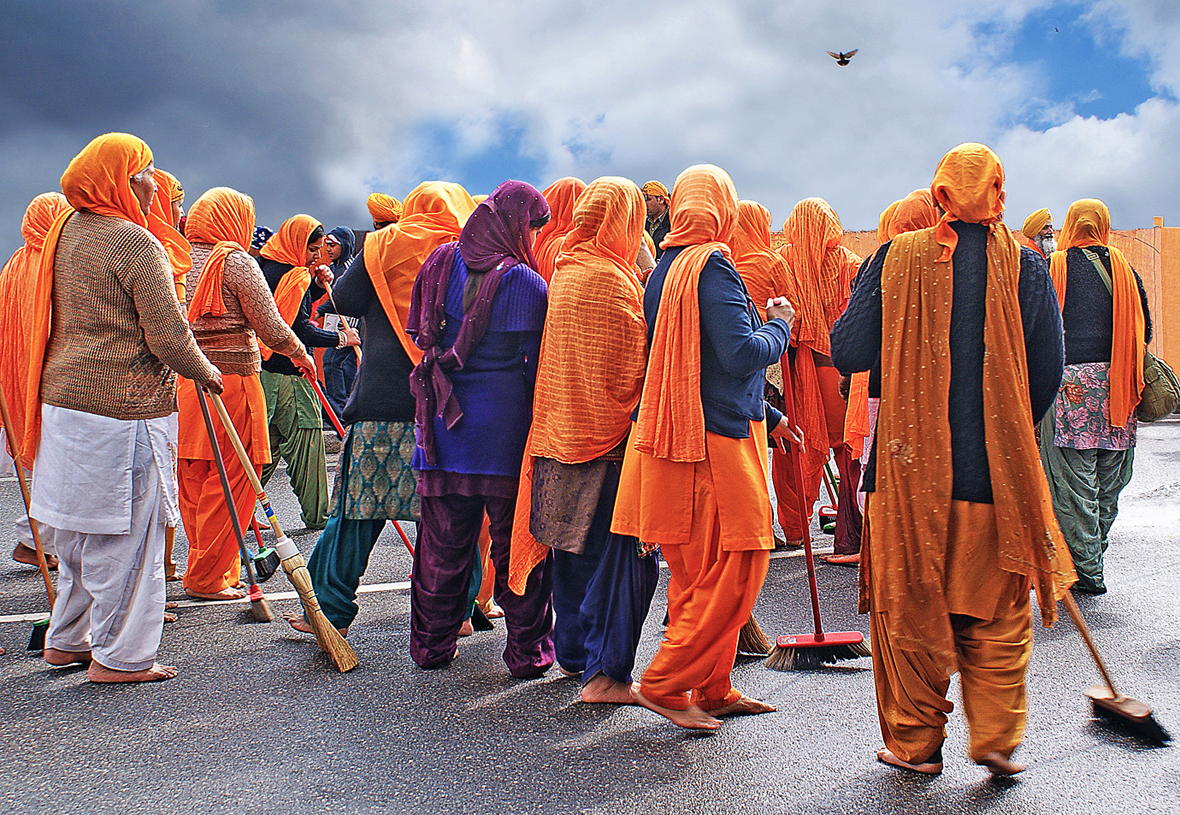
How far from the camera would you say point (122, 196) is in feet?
11.1

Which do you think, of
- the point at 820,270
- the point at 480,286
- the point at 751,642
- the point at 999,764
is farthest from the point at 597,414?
the point at 820,270

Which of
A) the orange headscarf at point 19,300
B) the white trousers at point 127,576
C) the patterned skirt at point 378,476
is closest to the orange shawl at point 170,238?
the orange headscarf at point 19,300

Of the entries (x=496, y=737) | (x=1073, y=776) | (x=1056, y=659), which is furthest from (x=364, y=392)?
(x=1056, y=659)

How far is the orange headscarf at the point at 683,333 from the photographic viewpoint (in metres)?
→ 2.80

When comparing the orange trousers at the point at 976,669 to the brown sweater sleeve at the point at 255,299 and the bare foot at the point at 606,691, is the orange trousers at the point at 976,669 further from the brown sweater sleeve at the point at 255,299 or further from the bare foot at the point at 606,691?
the brown sweater sleeve at the point at 255,299

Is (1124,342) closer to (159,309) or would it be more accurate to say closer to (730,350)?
(730,350)

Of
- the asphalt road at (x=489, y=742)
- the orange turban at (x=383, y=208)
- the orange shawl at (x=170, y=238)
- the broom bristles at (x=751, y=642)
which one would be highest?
the orange turban at (x=383, y=208)

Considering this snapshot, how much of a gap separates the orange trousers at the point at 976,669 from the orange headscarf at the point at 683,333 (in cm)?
88

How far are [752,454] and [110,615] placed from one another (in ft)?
8.93

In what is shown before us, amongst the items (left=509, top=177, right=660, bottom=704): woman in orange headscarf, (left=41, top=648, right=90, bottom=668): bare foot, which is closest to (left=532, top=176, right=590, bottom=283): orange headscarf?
(left=509, top=177, right=660, bottom=704): woman in orange headscarf

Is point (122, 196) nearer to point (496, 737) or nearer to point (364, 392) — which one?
point (364, 392)

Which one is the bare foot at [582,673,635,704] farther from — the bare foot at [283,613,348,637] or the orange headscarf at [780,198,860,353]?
the orange headscarf at [780,198,860,353]

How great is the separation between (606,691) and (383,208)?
395cm

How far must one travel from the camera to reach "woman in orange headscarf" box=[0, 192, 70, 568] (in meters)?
4.72
